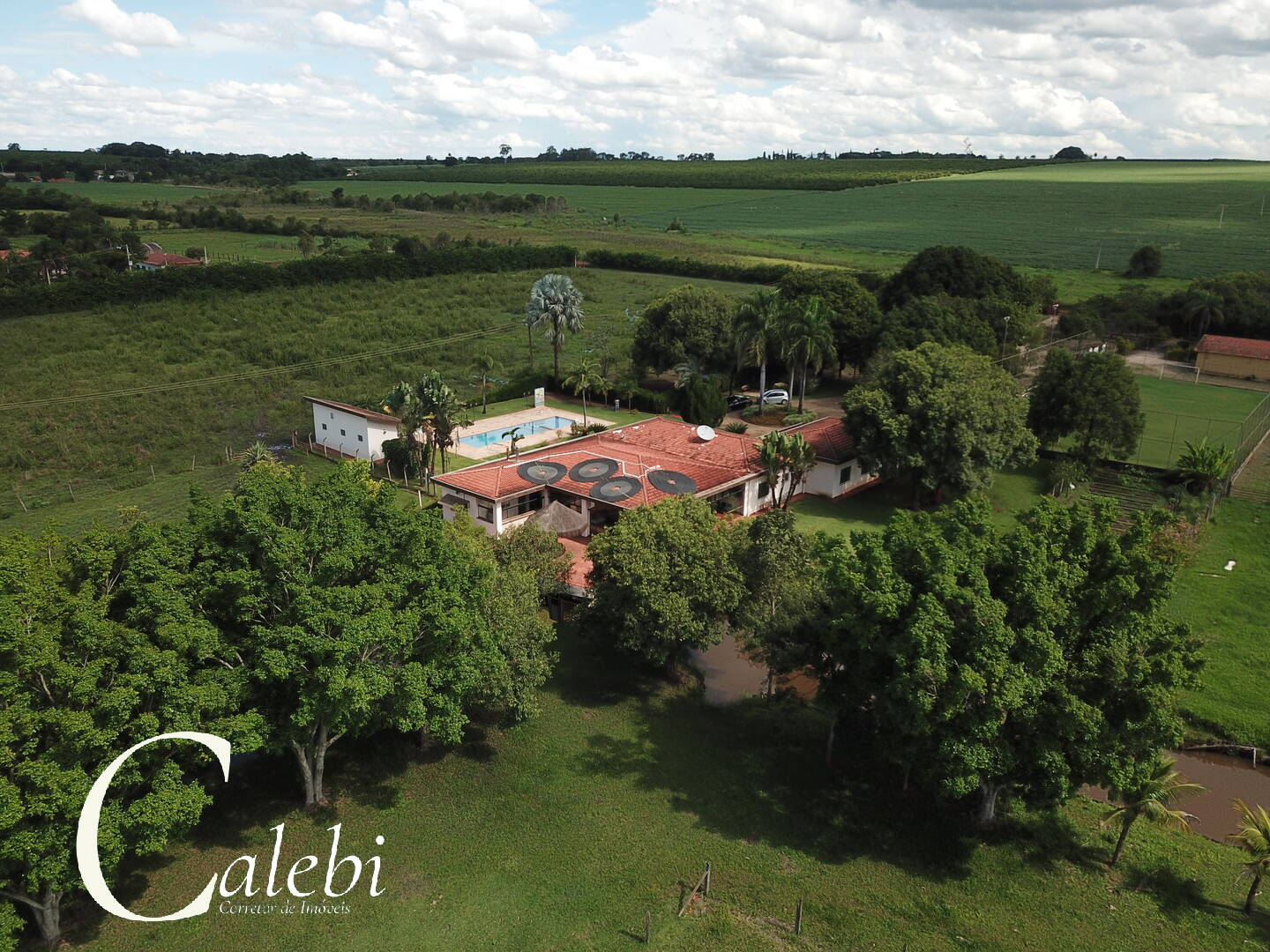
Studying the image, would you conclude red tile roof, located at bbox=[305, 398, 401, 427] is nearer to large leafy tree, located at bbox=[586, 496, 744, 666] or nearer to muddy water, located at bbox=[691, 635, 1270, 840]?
large leafy tree, located at bbox=[586, 496, 744, 666]

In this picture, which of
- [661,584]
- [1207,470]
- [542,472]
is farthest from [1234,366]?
[661,584]

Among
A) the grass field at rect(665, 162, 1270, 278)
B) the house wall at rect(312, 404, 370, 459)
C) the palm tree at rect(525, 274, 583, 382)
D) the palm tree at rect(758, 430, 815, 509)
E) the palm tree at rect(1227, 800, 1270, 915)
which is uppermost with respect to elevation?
the grass field at rect(665, 162, 1270, 278)

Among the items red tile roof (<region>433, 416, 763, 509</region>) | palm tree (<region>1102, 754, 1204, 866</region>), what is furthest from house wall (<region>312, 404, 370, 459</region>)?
palm tree (<region>1102, 754, 1204, 866</region>)

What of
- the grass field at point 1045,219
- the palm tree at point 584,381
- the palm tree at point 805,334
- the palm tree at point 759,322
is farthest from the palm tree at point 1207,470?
the grass field at point 1045,219

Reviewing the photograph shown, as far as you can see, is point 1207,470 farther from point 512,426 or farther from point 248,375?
point 248,375

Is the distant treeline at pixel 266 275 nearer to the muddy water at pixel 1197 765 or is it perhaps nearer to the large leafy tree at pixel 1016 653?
the muddy water at pixel 1197 765

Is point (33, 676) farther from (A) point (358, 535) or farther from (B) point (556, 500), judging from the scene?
(B) point (556, 500)
